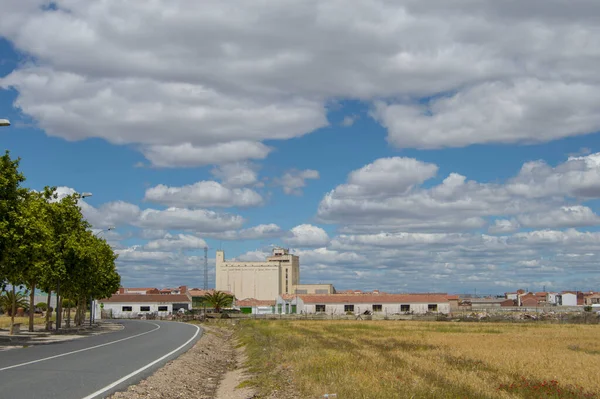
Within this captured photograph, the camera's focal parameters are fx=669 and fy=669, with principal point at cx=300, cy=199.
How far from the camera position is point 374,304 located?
137 metres

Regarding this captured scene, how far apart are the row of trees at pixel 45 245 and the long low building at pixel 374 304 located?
6397 centimetres

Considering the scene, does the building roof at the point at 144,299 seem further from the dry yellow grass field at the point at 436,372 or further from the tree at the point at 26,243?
the dry yellow grass field at the point at 436,372

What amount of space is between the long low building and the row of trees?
210ft

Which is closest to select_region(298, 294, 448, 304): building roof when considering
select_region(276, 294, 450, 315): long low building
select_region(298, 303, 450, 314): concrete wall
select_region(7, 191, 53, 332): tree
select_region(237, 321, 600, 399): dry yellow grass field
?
select_region(276, 294, 450, 315): long low building

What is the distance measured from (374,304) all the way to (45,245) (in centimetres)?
10234

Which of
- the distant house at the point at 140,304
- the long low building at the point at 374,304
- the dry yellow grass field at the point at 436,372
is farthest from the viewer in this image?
the distant house at the point at 140,304

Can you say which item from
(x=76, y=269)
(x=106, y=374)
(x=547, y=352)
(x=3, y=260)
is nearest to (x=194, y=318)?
(x=76, y=269)

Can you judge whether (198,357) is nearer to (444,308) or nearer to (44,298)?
(444,308)

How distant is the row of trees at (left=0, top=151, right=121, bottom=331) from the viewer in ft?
124

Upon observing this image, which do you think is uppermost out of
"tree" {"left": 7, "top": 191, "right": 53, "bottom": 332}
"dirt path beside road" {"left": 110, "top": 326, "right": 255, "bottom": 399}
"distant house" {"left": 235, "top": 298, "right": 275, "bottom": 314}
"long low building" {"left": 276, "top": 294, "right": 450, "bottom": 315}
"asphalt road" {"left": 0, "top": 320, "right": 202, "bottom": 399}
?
"tree" {"left": 7, "top": 191, "right": 53, "bottom": 332}

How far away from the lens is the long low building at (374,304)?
137 meters

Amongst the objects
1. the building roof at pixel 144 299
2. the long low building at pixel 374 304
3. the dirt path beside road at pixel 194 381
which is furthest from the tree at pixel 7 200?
the building roof at pixel 144 299

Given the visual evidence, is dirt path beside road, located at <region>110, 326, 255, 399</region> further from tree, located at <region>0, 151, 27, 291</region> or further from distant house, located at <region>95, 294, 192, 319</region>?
distant house, located at <region>95, 294, 192, 319</region>

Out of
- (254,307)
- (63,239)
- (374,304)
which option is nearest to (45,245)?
(63,239)
